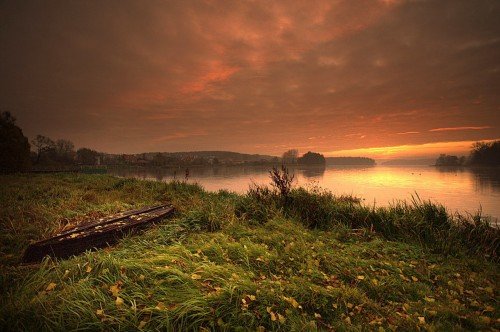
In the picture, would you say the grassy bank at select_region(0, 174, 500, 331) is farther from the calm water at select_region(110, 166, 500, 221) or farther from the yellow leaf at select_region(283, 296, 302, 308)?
the calm water at select_region(110, 166, 500, 221)

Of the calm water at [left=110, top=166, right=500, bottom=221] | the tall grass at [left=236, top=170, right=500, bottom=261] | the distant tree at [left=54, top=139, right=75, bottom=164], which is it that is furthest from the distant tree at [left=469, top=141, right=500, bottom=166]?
the distant tree at [left=54, top=139, right=75, bottom=164]

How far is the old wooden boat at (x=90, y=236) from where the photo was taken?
4789 mm

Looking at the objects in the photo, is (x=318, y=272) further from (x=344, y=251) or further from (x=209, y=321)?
(x=209, y=321)

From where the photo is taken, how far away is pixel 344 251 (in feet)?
19.4

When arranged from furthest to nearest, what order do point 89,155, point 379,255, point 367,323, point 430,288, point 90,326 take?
1. point 89,155
2. point 379,255
3. point 430,288
4. point 367,323
5. point 90,326

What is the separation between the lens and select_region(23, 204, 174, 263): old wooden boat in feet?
15.7

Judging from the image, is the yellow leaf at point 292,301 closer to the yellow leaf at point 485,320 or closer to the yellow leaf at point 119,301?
the yellow leaf at point 119,301

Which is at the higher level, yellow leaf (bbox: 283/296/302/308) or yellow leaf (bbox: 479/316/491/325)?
yellow leaf (bbox: 283/296/302/308)

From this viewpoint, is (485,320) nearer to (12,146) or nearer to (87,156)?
(12,146)

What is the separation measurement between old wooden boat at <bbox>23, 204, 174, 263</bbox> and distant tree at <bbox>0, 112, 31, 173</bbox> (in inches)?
1396

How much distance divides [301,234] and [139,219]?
437cm

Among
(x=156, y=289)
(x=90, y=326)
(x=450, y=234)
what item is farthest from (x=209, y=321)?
(x=450, y=234)

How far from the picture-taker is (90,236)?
5391 mm

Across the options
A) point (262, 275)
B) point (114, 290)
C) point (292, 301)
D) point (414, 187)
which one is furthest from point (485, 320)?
point (414, 187)
